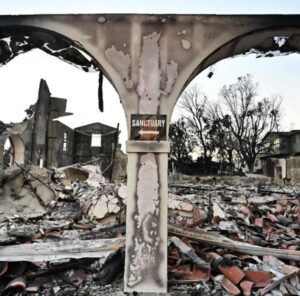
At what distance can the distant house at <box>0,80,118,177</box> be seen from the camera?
2044 centimetres

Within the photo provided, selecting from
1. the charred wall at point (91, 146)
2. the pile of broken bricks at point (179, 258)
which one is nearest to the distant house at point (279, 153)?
the charred wall at point (91, 146)

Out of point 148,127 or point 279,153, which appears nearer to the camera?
point 148,127

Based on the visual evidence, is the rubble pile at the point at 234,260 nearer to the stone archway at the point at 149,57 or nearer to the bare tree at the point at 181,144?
the stone archway at the point at 149,57

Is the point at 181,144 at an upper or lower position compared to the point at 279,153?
upper

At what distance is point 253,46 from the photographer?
201 inches

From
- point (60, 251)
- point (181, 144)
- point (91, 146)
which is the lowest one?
point (60, 251)

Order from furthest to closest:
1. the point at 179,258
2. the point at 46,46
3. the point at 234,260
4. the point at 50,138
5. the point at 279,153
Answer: the point at 279,153, the point at 50,138, the point at 234,260, the point at 179,258, the point at 46,46

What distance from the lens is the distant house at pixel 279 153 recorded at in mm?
35822

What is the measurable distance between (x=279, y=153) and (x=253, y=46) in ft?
122

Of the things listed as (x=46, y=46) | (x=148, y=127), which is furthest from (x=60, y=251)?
(x=46, y=46)

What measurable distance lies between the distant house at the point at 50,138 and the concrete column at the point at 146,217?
1359 cm

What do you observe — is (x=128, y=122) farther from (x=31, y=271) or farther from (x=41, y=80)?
(x=41, y=80)

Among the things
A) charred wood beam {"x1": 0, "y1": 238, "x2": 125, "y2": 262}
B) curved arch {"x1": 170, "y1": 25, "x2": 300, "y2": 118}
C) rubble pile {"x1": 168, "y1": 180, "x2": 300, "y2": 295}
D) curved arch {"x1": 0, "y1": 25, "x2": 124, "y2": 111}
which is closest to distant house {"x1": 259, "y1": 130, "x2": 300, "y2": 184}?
rubble pile {"x1": 168, "y1": 180, "x2": 300, "y2": 295}

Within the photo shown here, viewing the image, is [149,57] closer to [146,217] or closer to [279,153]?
[146,217]
